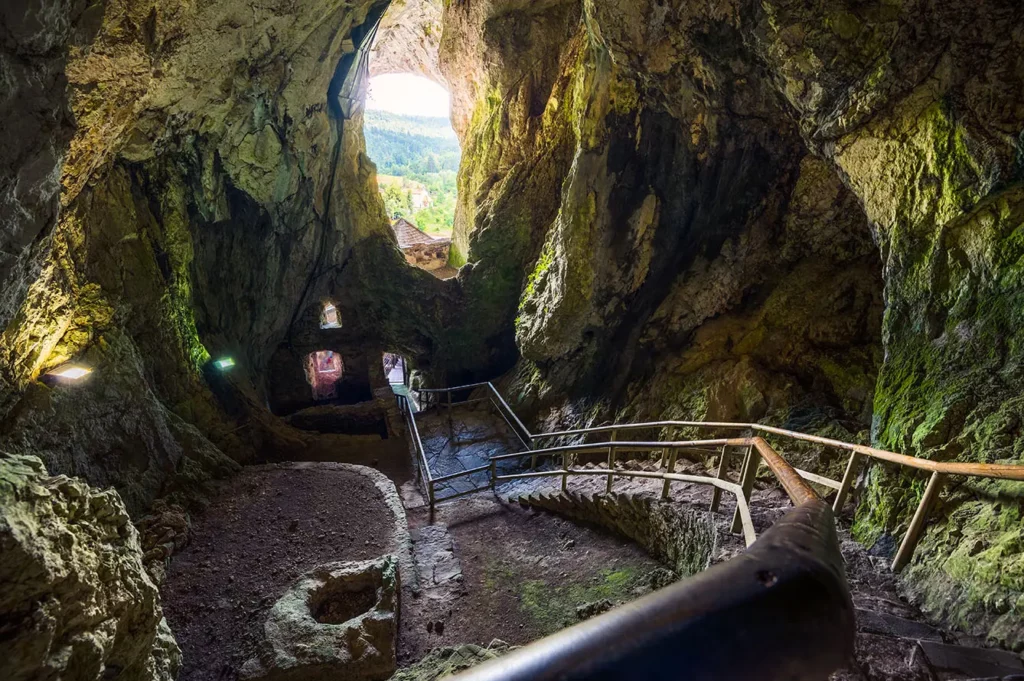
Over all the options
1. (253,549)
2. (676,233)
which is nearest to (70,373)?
(253,549)

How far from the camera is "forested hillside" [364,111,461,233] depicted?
116ft

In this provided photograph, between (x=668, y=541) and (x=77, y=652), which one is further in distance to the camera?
(x=668, y=541)

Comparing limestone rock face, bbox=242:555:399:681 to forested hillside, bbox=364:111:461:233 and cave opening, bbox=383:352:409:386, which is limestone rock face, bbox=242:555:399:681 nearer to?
cave opening, bbox=383:352:409:386

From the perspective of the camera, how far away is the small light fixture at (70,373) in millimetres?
6082

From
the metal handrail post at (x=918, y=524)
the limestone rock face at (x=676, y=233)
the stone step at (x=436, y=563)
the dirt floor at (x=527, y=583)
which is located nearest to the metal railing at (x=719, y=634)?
the metal handrail post at (x=918, y=524)

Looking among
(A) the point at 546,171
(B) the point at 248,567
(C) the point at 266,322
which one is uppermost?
(A) the point at 546,171

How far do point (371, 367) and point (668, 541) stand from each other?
15.0 meters

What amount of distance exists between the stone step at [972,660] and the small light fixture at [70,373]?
334 inches

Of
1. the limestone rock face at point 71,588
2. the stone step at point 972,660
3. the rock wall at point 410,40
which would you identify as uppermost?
the rock wall at point 410,40

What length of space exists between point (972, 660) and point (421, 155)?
165ft

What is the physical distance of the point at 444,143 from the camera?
5044 cm

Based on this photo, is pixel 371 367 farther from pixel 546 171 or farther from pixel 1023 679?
pixel 1023 679

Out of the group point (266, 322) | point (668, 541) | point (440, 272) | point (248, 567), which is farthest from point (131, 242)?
point (440, 272)

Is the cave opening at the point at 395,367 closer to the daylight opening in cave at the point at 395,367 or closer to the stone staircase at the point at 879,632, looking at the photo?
the daylight opening in cave at the point at 395,367
